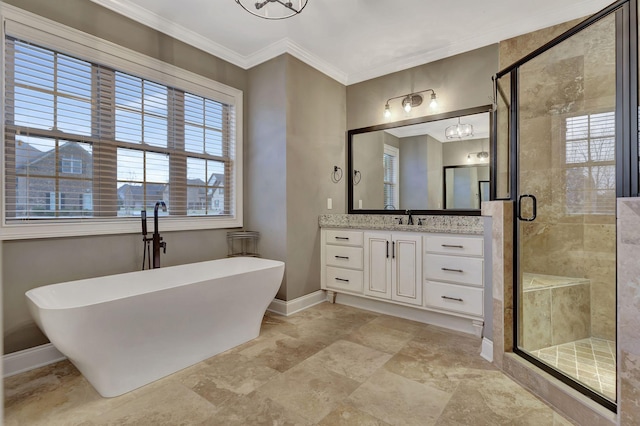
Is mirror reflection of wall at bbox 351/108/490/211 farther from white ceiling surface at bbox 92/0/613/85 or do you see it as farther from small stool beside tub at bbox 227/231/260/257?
small stool beside tub at bbox 227/231/260/257

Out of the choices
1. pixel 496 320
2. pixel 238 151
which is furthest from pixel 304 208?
pixel 496 320

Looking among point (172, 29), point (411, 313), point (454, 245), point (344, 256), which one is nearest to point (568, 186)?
point (454, 245)

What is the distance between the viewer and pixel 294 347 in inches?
104

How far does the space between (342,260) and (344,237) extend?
25 centimetres

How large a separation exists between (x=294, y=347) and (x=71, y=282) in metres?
1.62

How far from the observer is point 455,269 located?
9.54ft

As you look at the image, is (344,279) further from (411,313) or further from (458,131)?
(458,131)

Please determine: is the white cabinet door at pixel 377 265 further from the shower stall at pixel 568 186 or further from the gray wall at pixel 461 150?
the shower stall at pixel 568 186

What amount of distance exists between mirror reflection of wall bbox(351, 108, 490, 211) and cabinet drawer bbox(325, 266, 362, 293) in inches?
31.9

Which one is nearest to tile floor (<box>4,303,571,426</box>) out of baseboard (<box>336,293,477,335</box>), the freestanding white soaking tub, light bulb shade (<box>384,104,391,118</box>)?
the freestanding white soaking tub

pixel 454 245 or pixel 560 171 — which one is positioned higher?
pixel 560 171

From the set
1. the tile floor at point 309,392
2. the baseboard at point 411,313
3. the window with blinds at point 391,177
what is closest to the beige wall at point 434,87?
the window with blinds at point 391,177

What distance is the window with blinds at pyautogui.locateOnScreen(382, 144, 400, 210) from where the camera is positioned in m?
3.74

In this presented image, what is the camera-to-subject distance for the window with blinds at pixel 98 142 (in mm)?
2344
